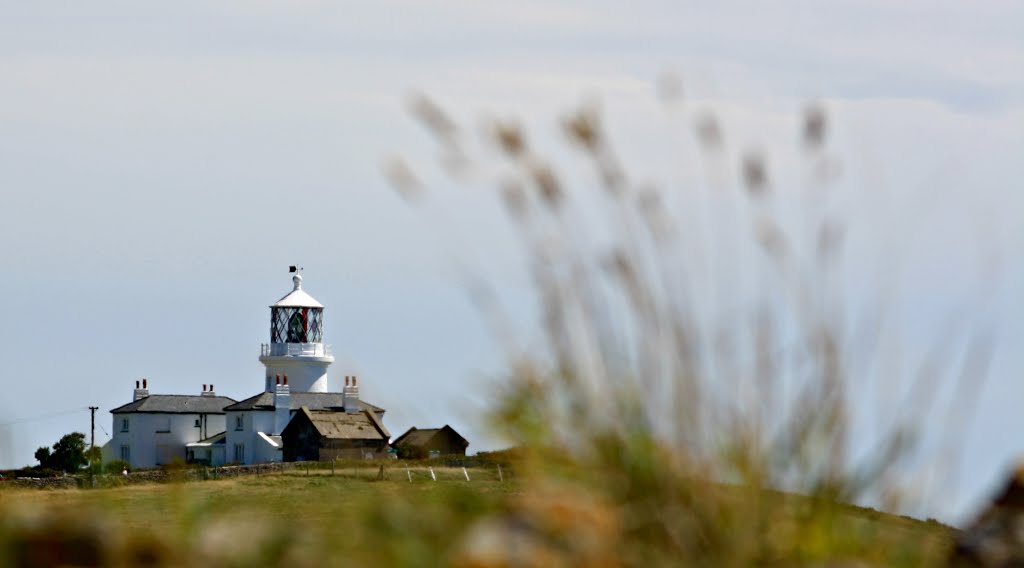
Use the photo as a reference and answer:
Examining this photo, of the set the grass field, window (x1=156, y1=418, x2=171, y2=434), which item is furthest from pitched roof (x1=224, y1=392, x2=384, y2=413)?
the grass field

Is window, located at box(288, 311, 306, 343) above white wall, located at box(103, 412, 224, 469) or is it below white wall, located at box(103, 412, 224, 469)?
above

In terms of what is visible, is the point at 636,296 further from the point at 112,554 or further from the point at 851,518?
the point at 112,554

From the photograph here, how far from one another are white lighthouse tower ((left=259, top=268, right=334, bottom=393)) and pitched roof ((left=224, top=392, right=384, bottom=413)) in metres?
1.15

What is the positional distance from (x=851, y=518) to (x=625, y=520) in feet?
3.34

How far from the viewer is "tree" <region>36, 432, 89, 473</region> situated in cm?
7250

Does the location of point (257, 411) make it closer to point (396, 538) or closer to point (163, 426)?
point (163, 426)

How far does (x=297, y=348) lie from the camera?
278 feet

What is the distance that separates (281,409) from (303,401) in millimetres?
2323

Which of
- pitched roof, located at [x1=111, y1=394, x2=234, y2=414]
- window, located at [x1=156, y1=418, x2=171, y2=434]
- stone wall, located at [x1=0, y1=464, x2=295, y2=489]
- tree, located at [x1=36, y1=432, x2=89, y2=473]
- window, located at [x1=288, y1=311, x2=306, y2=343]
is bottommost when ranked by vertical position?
stone wall, located at [x1=0, y1=464, x2=295, y2=489]

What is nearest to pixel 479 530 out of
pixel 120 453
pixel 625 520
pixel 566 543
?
pixel 566 543

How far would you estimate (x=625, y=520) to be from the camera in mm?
4426

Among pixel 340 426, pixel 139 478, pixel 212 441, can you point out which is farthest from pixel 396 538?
pixel 212 441

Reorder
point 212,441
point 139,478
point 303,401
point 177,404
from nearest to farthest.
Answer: point 139,478 → point 303,401 → point 212,441 → point 177,404

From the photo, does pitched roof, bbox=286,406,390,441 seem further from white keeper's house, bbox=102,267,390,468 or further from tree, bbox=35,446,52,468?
tree, bbox=35,446,52,468
